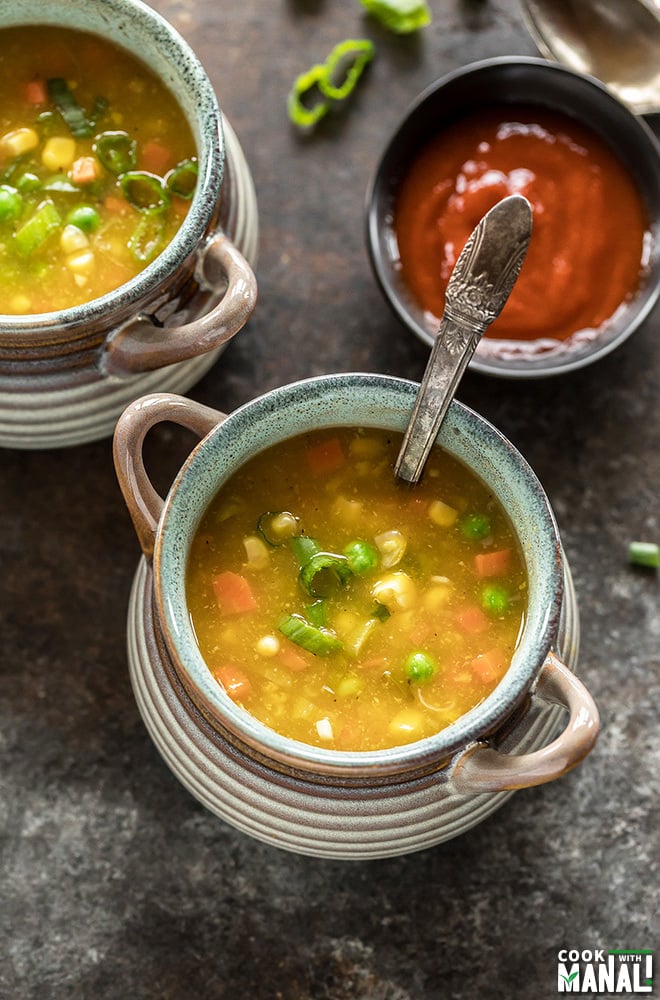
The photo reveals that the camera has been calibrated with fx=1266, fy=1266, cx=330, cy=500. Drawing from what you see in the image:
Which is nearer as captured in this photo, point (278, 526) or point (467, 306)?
point (467, 306)

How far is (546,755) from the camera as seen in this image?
2.03 meters

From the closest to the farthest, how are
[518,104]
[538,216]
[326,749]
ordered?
[326,749] → [538,216] → [518,104]

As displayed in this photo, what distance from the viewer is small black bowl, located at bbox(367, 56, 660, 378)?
2807 mm

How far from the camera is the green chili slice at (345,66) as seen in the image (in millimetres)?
3041

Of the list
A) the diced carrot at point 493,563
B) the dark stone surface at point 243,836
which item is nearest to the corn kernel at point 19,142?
the dark stone surface at point 243,836

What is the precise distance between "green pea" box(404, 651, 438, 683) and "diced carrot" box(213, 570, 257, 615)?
11.9 inches

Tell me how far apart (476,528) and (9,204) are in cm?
112

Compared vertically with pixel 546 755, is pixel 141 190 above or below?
Answer: above

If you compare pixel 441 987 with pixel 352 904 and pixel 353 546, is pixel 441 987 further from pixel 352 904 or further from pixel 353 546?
pixel 353 546

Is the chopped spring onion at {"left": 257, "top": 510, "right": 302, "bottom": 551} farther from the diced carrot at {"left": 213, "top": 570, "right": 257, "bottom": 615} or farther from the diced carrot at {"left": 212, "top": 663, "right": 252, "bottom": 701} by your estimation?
the diced carrot at {"left": 212, "top": 663, "right": 252, "bottom": 701}

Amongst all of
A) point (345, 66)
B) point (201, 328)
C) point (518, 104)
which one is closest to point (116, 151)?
point (201, 328)

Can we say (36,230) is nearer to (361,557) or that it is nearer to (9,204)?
(9,204)

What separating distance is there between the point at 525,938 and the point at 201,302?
1.50 m

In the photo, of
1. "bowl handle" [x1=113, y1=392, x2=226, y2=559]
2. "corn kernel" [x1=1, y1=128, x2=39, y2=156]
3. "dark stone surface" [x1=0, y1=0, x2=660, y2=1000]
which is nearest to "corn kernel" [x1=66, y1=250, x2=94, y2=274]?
"corn kernel" [x1=1, y1=128, x2=39, y2=156]
